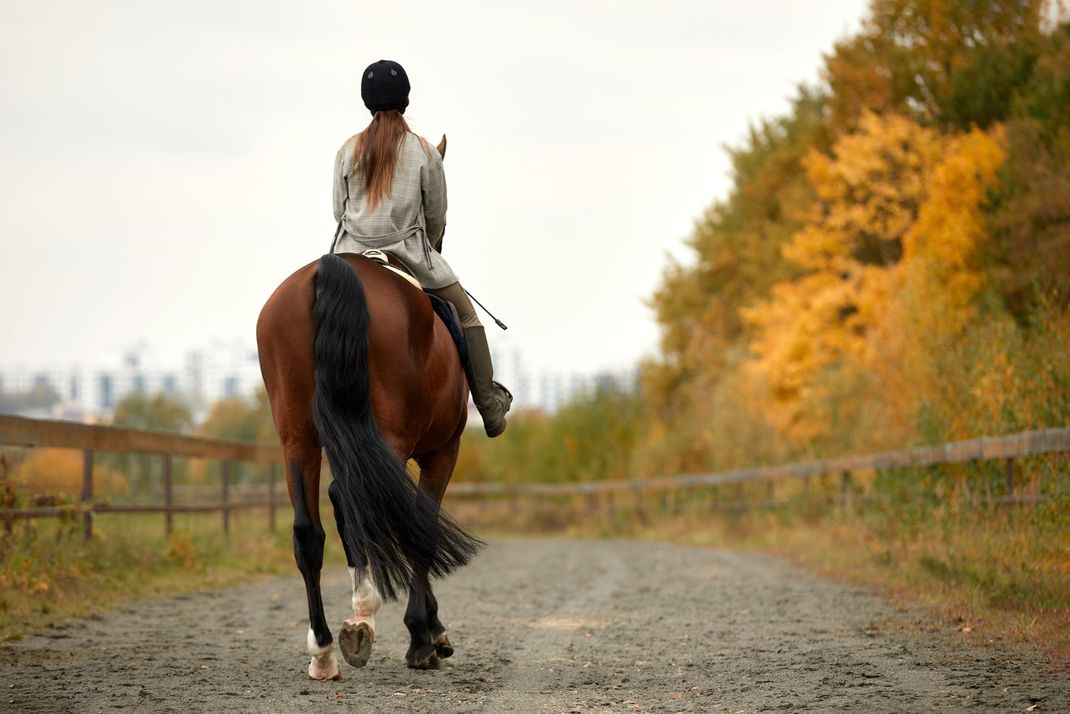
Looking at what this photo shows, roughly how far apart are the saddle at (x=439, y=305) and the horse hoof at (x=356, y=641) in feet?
5.11

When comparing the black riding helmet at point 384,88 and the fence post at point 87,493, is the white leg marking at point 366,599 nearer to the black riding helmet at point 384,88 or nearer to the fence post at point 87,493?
the black riding helmet at point 384,88

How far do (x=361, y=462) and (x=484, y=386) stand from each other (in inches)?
52.1

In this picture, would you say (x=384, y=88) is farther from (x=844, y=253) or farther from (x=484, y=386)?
(x=844, y=253)

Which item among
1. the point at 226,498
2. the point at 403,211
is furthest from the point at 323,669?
the point at 226,498

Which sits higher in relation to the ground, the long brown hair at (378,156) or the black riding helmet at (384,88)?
the black riding helmet at (384,88)

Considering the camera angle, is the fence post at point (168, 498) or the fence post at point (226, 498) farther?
the fence post at point (226, 498)

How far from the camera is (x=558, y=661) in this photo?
5.98 metres

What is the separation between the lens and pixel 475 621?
26.4 ft

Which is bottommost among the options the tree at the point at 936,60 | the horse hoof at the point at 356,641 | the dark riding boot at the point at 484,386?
the horse hoof at the point at 356,641

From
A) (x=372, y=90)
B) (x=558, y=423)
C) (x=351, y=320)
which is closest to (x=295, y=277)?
(x=351, y=320)

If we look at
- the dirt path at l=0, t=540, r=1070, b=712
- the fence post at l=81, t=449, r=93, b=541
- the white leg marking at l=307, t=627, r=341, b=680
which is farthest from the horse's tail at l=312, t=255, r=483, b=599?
the fence post at l=81, t=449, r=93, b=541

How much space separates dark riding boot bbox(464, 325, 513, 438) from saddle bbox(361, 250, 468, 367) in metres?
0.04

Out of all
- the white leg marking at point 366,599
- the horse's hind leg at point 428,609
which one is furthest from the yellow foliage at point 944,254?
the white leg marking at point 366,599

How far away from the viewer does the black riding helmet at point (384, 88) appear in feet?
19.8
